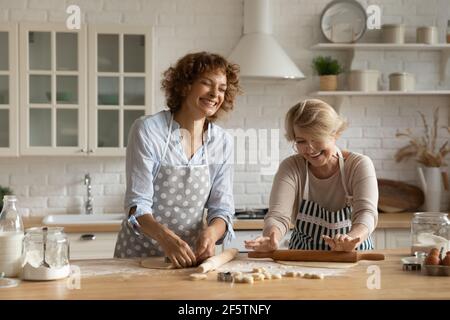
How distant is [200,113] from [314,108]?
18.7 inches

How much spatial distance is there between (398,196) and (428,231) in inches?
95.2

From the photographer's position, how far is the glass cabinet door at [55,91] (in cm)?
477

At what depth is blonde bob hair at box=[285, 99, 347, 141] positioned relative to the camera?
2.79m

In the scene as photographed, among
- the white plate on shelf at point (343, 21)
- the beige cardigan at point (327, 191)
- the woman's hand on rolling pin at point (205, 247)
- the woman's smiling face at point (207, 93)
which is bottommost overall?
the woman's hand on rolling pin at point (205, 247)

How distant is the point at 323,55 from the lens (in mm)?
5277

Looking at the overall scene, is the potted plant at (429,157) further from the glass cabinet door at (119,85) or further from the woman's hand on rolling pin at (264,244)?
the woman's hand on rolling pin at (264,244)

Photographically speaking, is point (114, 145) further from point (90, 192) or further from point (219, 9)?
point (219, 9)

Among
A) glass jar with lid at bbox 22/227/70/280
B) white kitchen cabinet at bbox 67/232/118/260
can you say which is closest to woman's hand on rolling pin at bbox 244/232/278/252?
glass jar with lid at bbox 22/227/70/280

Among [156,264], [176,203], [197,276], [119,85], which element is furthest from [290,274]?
[119,85]

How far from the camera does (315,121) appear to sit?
2785 millimetres

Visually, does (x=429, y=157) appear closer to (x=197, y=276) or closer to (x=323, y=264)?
(x=323, y=264)

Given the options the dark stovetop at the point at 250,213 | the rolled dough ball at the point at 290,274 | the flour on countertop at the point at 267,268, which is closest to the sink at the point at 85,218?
the dark stovetop at the point at 250,213

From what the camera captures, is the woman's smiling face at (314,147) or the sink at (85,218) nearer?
the woman's smiling face at (314,147)

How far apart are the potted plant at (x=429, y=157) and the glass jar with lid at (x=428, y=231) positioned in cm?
239
